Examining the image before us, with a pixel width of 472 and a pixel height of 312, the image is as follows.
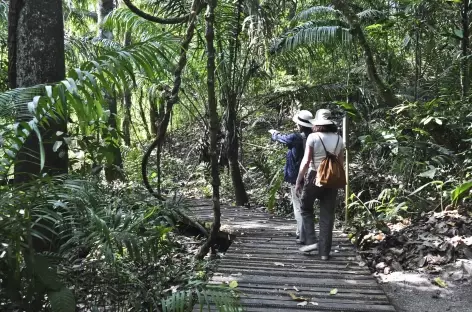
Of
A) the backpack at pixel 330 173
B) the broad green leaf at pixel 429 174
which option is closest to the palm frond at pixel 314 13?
the broad green leaf at pixel 429 174

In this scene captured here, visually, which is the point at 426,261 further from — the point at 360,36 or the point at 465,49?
the point at 465,49

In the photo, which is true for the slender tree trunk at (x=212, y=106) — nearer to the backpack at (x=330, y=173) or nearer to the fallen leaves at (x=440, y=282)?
the backpack at (x=330, y=173)

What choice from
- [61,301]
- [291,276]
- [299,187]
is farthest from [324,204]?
[61,301]

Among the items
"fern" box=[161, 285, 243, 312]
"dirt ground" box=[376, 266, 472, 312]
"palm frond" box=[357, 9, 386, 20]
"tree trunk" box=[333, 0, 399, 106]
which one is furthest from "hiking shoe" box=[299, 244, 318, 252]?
"palm frond" box=[357, 9, 386, 20]

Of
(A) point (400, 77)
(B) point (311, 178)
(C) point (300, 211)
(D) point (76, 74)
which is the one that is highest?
(A) point (400, 77)

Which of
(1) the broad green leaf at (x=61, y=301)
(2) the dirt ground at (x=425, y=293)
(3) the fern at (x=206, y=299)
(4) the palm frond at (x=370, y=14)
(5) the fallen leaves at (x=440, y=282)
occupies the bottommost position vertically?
(2) the dirt ground at (x=425, y=293)

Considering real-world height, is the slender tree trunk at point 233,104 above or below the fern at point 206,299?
above

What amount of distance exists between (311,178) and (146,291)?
2.07 metres

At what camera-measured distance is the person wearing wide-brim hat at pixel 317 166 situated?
198 inches

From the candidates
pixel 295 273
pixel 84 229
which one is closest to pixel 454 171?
pixel 295 273

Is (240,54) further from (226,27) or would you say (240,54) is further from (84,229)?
(84,229)

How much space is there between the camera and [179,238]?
7.16m

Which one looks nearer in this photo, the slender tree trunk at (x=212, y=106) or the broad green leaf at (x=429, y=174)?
the slender tree trunk at (x=212, y=106)

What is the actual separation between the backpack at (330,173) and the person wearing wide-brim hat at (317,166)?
6cm
